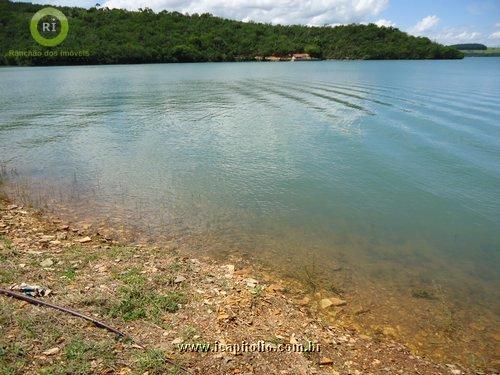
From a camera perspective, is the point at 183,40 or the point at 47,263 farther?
the point at 183,40

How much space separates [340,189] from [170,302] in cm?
979

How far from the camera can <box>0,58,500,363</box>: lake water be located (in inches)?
348

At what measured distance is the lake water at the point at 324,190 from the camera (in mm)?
8844

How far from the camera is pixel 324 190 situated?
1505 centimetres

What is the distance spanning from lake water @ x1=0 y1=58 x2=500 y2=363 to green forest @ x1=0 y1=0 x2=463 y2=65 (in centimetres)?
10049

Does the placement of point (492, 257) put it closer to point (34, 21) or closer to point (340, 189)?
point (340, 189)

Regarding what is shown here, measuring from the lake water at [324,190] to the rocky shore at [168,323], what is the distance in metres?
1.08

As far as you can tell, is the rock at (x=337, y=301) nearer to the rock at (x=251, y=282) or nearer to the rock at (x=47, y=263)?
the rock at (x=251, y=282)

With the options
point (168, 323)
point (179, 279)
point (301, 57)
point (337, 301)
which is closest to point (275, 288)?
point (337, 301)

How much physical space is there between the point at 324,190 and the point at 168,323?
388 inches

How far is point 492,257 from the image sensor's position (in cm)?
1042

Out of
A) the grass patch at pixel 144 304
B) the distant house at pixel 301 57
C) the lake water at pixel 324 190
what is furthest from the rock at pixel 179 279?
the distant house at pixel 301 57

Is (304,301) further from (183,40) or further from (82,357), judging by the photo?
(183,40)

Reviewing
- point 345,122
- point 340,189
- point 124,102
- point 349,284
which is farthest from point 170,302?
point 124,102
